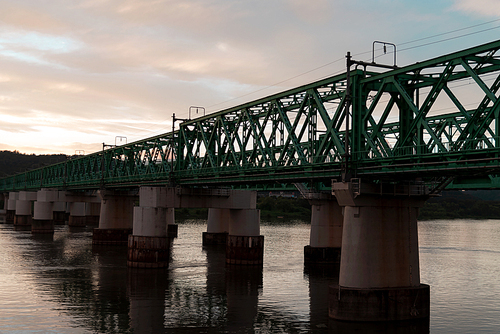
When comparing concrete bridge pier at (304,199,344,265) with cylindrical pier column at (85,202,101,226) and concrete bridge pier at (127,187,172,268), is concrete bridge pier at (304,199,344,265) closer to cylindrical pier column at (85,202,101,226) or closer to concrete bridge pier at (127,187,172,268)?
concrete bridge pier at (127,187,172,268)

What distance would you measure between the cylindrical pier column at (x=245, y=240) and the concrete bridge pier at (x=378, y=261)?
2908 centimetres

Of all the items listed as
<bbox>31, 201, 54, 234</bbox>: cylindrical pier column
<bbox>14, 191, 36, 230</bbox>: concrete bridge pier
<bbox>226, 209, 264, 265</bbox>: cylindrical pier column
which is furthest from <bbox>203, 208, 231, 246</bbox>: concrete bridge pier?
<bbox>14, 191, 36, 230</bbox>: concrete bridge pier

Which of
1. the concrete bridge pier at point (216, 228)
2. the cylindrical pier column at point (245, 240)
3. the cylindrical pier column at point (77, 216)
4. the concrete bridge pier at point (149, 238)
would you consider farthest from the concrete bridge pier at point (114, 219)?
the cylindrical pier column at point (77, 216)

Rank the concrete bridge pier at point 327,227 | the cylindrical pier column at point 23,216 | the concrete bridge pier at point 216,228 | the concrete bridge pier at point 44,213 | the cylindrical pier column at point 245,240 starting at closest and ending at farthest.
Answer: the cylindrical pier column at point 245,240, the concrete bridge pier at point 327,227, the concrete bridge pier at point 216,228, the concrete bridge pier at point 44,213, the cylindrical pier column at point 23,216

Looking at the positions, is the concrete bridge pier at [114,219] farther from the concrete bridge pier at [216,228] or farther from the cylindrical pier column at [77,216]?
the cylindrical pier column at [77,216]

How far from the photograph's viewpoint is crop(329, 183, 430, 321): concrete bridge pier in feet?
109

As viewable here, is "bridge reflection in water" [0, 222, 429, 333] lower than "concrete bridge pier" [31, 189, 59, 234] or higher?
lower

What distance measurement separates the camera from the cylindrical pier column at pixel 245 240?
63.0 metres

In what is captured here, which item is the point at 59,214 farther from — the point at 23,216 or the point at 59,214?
the point at 23,216

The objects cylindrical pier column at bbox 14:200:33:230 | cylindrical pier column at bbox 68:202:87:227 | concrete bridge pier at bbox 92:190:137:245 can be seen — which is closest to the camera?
concrete bridge pier at bbox 92:190:137:245

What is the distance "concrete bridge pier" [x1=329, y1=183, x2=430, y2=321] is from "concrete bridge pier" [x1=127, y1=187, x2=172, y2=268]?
28277 millimetres

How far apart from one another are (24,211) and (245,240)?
287 feet

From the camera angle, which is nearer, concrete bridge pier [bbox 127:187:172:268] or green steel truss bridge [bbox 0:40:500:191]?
green steel truss bridge [bbox 0:40:500:191]

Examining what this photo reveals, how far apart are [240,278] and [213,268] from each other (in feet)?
25.5
